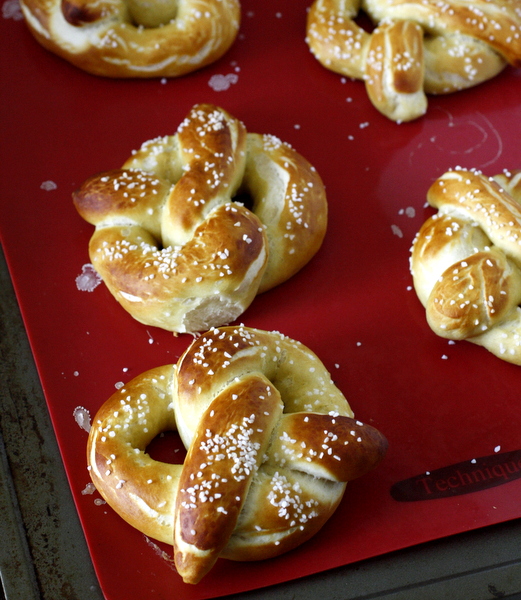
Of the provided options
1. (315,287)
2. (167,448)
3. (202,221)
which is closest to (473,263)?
(315,287)

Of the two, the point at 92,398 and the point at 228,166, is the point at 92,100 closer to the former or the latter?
the point at 228,166

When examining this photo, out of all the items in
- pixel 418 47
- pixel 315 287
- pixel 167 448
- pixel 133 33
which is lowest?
pixel 167 448

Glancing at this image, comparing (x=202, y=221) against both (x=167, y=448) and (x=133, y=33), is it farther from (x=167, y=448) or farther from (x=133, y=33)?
(x=133, y=33)

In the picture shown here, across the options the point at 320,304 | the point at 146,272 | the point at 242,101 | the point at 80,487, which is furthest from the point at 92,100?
the point at 80,487

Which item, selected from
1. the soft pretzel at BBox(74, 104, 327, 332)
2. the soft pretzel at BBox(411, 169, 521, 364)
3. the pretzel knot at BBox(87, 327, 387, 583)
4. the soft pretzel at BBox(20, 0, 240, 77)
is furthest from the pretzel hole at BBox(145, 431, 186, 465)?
the soft pretzel at BBox(20, 0, 240, 77)

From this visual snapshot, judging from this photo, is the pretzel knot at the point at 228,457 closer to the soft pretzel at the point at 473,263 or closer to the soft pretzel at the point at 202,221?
the soft pretzel at the point at 202,221

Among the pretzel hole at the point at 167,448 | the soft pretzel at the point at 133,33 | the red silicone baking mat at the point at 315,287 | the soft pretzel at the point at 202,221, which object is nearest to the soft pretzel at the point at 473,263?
the red silicone baking mat at the point at 315,287

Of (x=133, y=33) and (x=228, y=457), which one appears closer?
(x=228, y=457)
